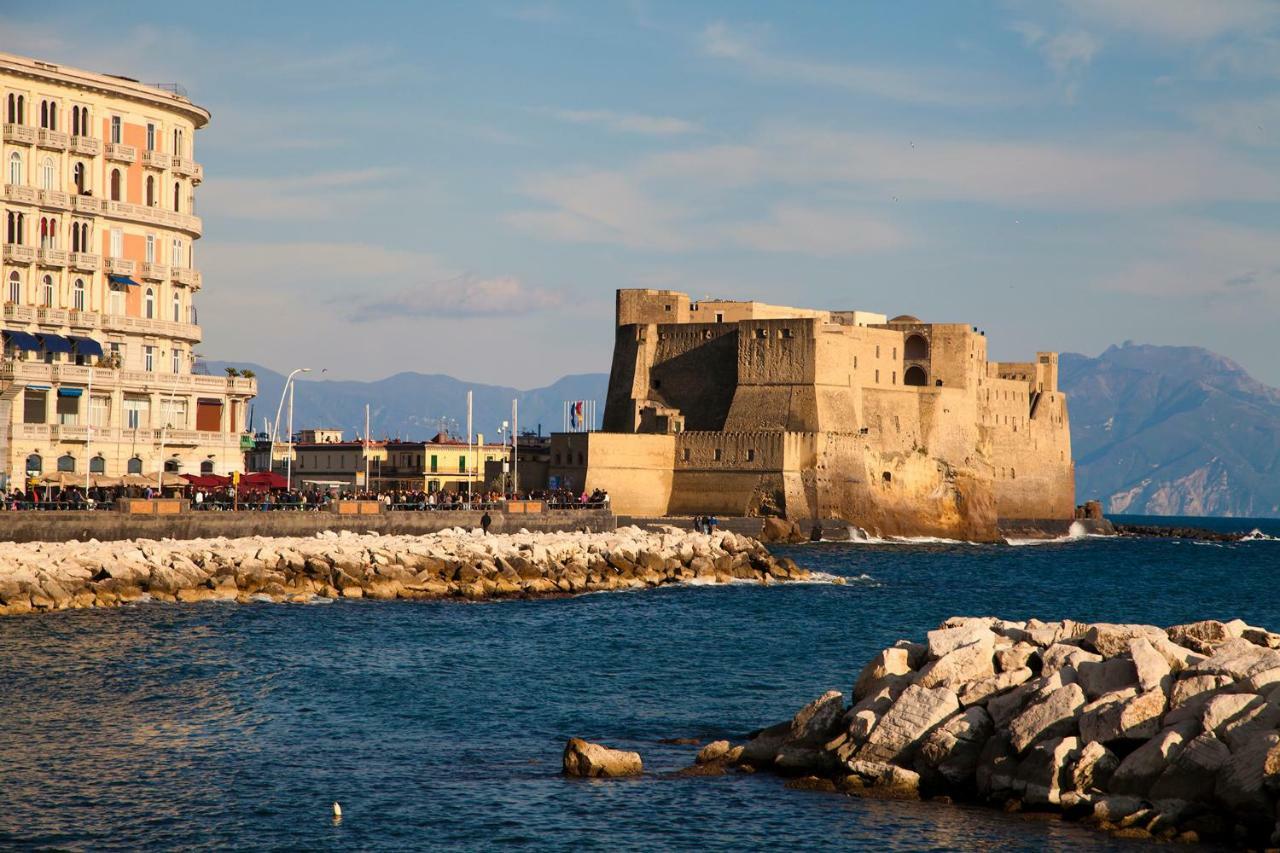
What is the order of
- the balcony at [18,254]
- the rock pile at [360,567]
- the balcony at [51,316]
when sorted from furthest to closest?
the balcony at [51,316] < the balcony at [18,254] < the rock pile at [360,567]

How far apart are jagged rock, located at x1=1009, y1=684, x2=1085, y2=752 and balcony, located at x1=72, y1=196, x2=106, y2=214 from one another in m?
44.0

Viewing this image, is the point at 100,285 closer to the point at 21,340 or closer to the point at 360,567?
the point at 21,340

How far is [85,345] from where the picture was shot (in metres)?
56.7

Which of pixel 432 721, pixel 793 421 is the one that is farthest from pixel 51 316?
pixel 432 721

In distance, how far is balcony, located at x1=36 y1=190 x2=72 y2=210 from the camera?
184ft

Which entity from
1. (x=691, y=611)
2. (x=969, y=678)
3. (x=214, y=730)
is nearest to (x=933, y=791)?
(x=969, y=678)

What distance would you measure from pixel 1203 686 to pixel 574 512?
136 ft

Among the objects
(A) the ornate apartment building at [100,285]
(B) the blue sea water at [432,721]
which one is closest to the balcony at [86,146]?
(A) the ornate apartment building at [100,285]

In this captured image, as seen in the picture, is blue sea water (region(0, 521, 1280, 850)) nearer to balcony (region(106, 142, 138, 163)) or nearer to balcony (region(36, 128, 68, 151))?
balcony (region(36, 128, 68, 151))

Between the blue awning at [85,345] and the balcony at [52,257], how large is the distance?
7.81 feet

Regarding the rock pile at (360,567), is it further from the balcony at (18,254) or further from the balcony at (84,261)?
the balcony at (18,254)

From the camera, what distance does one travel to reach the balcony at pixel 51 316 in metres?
56.5

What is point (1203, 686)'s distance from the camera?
2023 centimetres

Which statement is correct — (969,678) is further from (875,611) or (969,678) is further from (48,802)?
(875,611)
